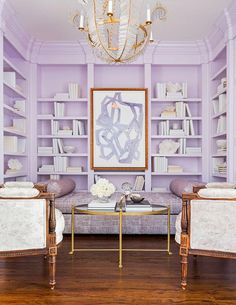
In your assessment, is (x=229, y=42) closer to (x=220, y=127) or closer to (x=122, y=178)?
(x=220, y=127)

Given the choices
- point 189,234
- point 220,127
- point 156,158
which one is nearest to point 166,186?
point 156,158

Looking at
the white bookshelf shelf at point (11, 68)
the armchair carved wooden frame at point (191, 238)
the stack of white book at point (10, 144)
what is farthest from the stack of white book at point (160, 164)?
the armchair carved wooden frame at point (191, 238)

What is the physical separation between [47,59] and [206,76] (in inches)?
105

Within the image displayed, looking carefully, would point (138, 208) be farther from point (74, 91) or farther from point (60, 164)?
point (74, 91)

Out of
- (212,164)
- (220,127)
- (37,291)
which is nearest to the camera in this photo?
(37,291)

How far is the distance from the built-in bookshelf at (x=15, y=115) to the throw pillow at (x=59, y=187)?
0.59 m

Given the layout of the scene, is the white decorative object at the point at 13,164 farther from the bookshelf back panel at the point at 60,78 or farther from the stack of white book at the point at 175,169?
the stack of white book at the point at 175,169

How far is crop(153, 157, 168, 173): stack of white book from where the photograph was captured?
5.87 m

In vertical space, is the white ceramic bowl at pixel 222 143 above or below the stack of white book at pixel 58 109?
below

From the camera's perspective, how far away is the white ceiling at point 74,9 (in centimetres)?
438

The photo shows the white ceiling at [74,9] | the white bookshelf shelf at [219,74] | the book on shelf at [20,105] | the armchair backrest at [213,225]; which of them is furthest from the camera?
the book on shelf at [20,105]

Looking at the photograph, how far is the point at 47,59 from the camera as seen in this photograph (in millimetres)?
5863

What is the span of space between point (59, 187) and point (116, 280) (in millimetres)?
2148

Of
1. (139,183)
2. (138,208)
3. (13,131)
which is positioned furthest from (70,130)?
(138,208)
